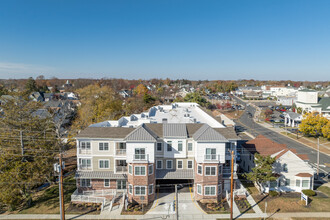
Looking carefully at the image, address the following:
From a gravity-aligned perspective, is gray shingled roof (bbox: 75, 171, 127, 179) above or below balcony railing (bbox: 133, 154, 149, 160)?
below

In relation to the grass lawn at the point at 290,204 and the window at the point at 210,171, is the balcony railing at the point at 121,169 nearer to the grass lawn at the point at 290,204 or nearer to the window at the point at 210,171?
the window at the point at 210,171

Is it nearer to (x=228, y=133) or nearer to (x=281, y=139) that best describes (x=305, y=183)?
(x=228, y=133)

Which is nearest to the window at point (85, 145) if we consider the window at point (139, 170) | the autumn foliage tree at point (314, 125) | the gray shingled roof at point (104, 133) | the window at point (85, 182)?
the gray shingled roof at point (104, 133)

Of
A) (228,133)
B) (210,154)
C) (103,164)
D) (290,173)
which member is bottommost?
(290,173)

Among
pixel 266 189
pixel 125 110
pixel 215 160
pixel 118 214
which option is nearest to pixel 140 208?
pixel 118 214

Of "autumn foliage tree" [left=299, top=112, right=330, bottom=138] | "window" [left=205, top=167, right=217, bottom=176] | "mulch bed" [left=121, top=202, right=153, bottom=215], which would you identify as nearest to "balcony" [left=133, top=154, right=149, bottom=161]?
"mulch bed" [left=121, top=202, right=153, bottom=215]

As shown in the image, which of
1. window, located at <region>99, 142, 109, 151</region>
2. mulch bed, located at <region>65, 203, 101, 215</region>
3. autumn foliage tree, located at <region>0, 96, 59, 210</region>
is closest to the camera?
autumn foliage tree, located at <region>0, 96, 59, 210</region>

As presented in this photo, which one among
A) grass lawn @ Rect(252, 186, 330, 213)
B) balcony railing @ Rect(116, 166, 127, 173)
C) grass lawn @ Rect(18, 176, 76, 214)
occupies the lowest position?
grass lawn @ Rect(18, 176, 76, 214)

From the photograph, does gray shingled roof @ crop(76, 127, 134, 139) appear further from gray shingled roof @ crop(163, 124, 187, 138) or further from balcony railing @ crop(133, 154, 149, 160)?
gray shingled roof @ crop(163, 124, 187, 138)

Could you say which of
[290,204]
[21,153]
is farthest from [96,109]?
[290,204]
